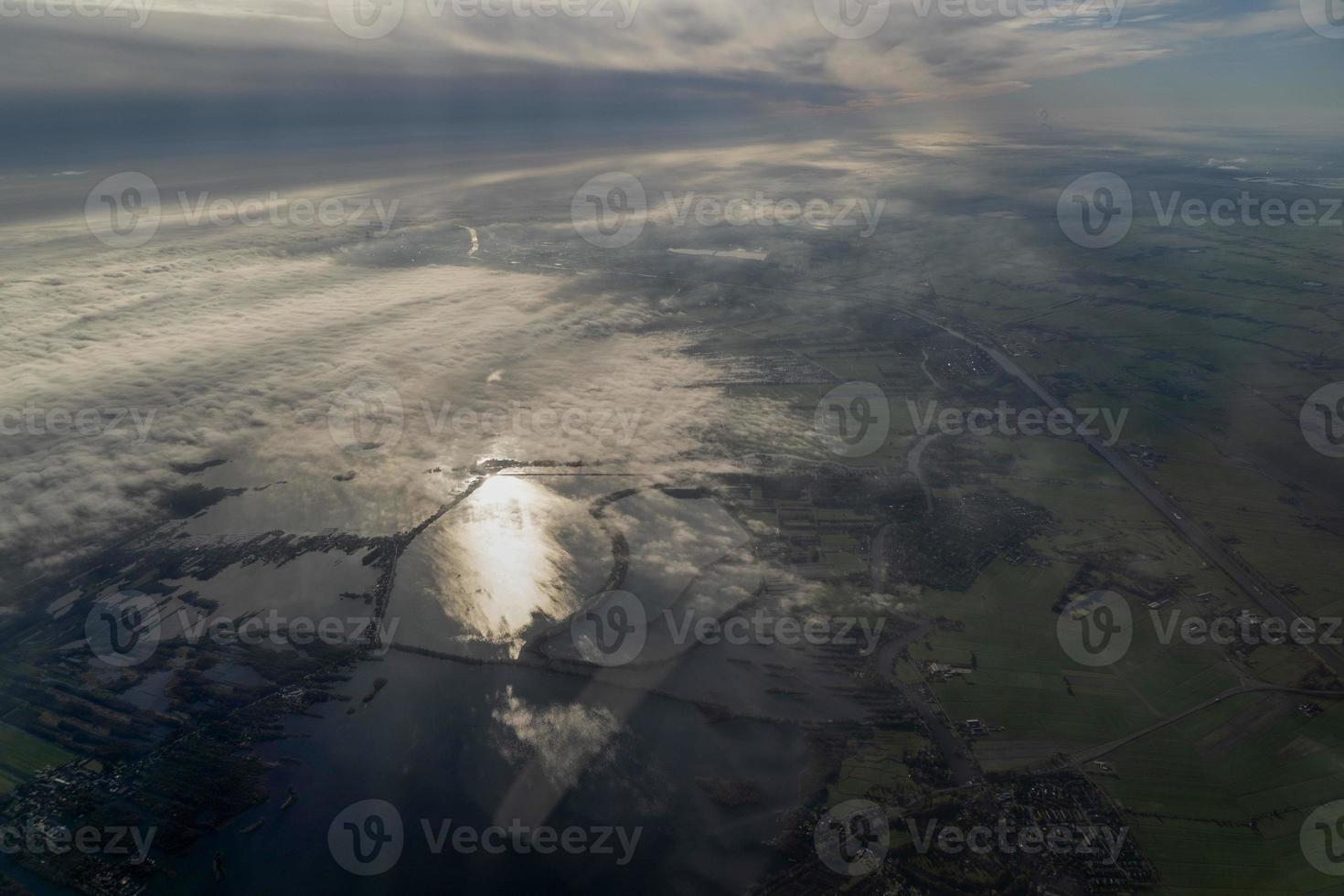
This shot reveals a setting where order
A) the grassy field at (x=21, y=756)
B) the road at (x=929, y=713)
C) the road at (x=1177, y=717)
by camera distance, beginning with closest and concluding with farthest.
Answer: the grassy field at (x=21, y=756) < the road at (x=929, y=713) < the road at (x=1177, y=717)

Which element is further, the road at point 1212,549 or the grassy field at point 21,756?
the road at point 1212,549

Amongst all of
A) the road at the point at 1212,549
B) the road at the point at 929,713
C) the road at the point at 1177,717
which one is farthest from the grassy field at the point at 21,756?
the road at the point at 1212,549

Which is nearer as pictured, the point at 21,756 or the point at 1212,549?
the point at 21,756

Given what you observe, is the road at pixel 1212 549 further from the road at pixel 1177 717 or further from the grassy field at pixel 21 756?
the grassy field at pixel 21 756

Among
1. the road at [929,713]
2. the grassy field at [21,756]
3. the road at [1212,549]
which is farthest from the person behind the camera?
the road at [1212,549]

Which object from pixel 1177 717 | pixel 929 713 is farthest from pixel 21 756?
pixel 1177 717

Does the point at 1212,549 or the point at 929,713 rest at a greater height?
the point at 1212,549

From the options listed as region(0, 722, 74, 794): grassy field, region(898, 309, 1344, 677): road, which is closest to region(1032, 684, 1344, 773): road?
region(898, 309, 1344, 677): road

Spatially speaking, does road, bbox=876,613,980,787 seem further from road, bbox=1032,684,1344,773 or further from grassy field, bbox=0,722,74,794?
grassy field, bbox=0,722,74,794

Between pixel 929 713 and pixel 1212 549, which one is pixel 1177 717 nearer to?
pixel 929 713

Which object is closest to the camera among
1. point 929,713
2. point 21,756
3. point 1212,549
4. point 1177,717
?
point 21,756

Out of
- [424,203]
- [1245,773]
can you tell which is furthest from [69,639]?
[424,203]
